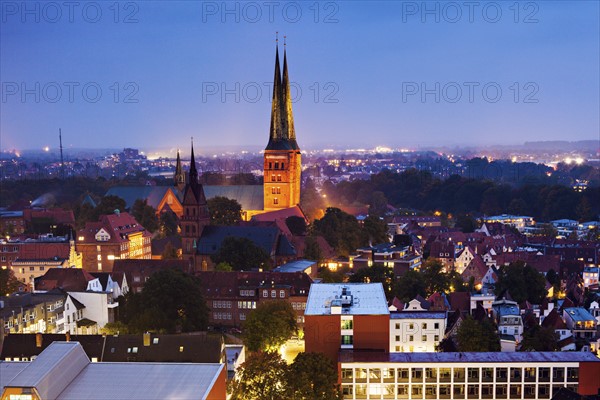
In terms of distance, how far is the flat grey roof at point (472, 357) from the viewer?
1134 inches

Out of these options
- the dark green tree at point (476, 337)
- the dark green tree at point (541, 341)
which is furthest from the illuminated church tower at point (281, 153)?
the dark green tree at point (476, 337)

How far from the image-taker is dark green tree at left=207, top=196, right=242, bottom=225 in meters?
67.2

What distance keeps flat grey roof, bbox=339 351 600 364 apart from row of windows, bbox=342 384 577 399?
1.01 meters

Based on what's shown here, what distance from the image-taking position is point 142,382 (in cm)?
2433

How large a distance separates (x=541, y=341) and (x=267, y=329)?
13360 mm

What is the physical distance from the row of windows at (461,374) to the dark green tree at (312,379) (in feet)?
7.32

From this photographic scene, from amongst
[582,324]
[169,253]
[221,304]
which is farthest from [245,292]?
[582,324]

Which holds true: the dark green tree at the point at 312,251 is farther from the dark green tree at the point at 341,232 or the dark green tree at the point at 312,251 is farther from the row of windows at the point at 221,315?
the row of windows at the point at 221,315

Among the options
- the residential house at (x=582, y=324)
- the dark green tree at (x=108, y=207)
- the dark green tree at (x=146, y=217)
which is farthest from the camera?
the dark green tree at (x=146, y=217)

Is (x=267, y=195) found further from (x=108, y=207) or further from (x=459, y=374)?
(x=459, y=374)

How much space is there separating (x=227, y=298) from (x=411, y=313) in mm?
11222

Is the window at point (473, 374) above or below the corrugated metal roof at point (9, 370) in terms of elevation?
below

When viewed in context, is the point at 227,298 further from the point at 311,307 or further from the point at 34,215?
the point at 34,215

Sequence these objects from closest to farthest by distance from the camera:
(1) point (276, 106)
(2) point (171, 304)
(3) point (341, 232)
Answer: (2) point (171, 304) → (3) point (341, 232) → (1) point (276, 106)
